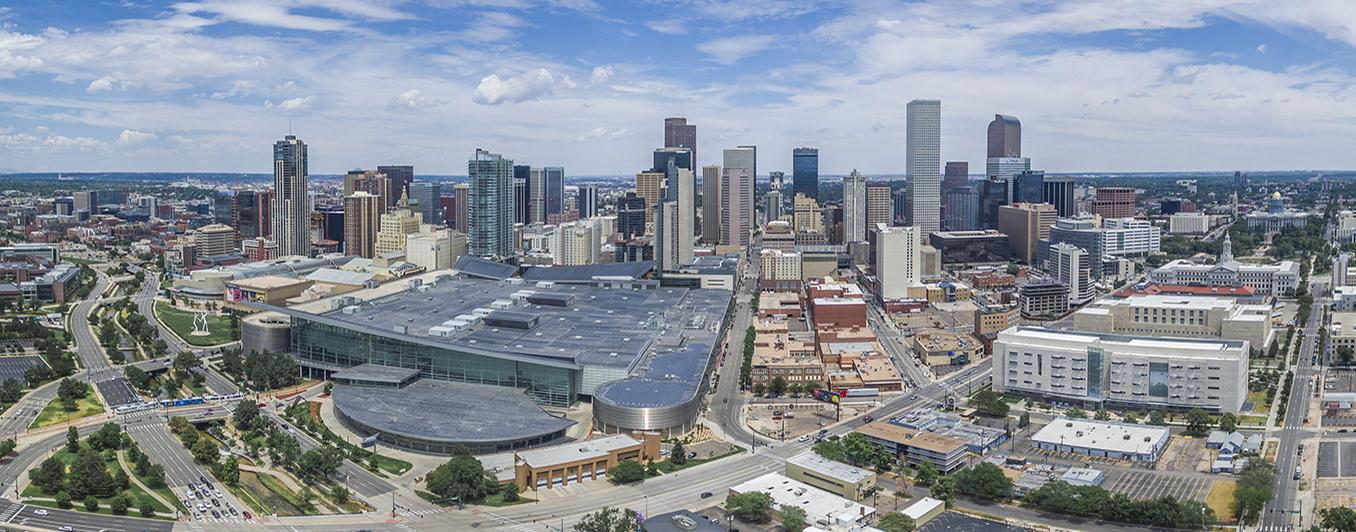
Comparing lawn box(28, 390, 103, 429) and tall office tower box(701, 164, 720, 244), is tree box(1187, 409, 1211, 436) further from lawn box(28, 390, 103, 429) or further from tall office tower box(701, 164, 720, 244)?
tall office tower box(701, 164, 720, 244)

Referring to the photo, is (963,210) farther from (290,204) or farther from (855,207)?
(290,204)

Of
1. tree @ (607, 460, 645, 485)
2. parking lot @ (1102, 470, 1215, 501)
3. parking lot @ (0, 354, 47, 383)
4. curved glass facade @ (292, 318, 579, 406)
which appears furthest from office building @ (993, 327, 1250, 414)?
parking lot @ (0, 354, 47, 383)

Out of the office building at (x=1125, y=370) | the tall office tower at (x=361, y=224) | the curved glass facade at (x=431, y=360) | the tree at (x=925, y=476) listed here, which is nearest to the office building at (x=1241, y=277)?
the office building at (x=1125, y=370)

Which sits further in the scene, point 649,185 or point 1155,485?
point 649,185

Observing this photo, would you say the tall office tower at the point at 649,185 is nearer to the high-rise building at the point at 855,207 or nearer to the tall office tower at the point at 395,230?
the high-rise building at the point at 855,207

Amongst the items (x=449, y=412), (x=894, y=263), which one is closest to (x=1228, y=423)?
(x=449, y=412)
